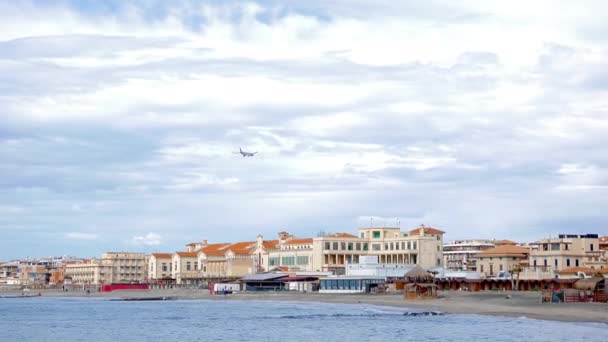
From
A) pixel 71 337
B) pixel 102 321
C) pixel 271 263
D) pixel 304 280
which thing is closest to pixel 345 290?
pixel 304 280

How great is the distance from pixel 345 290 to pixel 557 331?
3087 inches

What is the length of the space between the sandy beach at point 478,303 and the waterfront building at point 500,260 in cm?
2884

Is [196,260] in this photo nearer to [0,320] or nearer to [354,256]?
[354,256]

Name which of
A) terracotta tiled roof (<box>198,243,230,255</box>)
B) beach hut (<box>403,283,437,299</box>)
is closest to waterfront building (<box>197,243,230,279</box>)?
terracotta tiled roof (<box>198,243,230,255</box>)

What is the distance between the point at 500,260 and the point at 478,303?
5585 centimetres

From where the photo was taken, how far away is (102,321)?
9050 centimetres

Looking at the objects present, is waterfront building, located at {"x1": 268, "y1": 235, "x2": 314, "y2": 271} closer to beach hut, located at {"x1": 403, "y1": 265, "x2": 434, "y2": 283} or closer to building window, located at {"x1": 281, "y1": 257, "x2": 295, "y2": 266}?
building window, located at {"x1": 281, "y1": 257, "x2": 295, "y2": 266}

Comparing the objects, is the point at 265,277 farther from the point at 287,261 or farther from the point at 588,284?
the point at 588,284

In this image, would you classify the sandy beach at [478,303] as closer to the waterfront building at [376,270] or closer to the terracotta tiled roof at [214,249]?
the waterfront building at [376,270]

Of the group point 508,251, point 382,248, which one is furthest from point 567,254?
point 382,248

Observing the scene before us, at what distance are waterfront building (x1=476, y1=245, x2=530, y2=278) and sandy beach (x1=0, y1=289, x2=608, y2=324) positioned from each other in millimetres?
28843

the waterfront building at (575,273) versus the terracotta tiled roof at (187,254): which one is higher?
the terracotta tiled roof at (187,254)

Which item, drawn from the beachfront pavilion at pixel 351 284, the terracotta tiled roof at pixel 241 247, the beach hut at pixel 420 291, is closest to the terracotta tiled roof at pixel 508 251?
the beachfront pavilion at pixel 351 284

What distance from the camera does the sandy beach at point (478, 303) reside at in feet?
234
